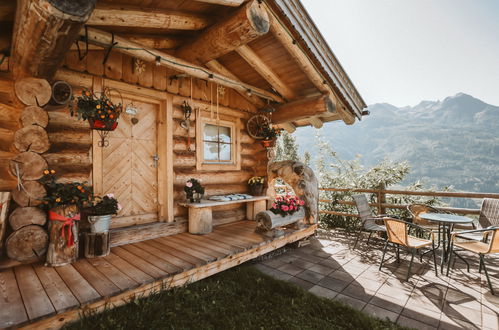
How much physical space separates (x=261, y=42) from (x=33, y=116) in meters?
3.49

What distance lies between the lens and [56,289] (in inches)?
93.1

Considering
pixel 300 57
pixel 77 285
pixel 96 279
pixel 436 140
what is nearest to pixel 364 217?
pixel 300 57

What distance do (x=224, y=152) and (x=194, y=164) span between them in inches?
36.4

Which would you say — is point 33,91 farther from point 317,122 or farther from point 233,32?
point 317,122

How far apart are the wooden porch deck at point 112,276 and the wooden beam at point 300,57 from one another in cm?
319

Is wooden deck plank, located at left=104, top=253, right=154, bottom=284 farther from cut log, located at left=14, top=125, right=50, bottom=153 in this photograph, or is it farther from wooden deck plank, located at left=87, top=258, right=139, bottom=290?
cut log, located at left=14, top=125, right=50, bottom=153

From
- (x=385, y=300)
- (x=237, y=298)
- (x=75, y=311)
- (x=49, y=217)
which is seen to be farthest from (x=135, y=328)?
(x=385, y=300)

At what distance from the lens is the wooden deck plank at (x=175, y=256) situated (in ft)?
9.99

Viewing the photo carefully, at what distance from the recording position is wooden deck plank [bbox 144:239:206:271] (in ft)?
9.99

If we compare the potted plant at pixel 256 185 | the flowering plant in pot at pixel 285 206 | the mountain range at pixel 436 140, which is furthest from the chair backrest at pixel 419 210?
the mountain range at pixel 436 140

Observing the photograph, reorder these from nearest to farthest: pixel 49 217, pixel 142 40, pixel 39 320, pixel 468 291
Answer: pixel 39 320, pixel 49 217, pixel 468 291, pixel 142 40

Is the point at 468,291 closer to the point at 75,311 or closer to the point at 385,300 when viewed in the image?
the point at 385,300

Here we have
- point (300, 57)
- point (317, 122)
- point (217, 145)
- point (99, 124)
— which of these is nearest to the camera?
point (99, 124)

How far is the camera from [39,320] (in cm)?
192
